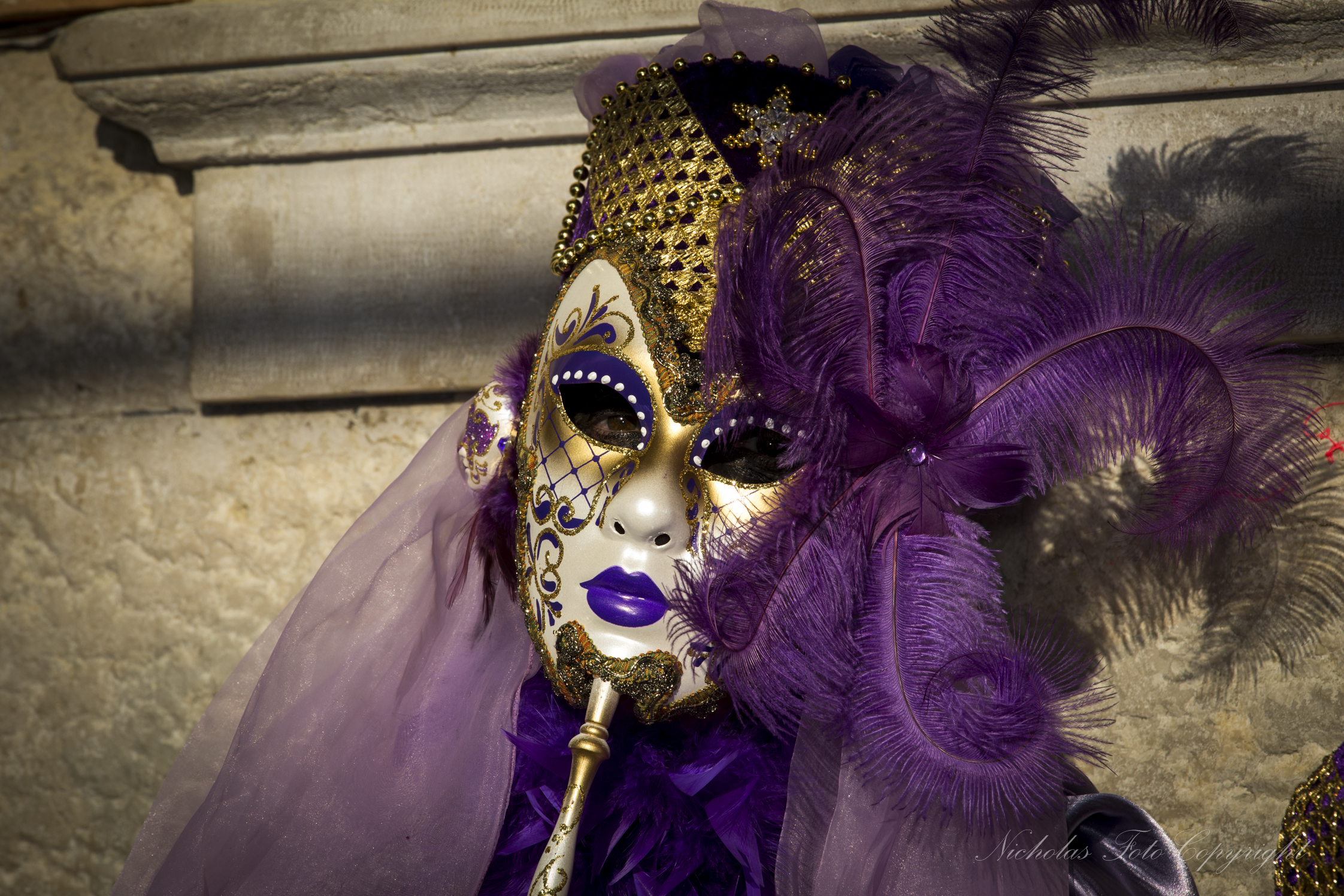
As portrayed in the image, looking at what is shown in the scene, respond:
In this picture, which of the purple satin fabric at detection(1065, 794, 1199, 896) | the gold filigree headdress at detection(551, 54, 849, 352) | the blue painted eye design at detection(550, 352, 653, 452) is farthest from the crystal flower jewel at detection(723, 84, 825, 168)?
the purple satin fabric at detection(1065, 794, 1199, 896)

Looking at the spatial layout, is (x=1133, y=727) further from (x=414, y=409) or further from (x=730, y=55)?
(x=414, y=409)

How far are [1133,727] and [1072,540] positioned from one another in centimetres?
23

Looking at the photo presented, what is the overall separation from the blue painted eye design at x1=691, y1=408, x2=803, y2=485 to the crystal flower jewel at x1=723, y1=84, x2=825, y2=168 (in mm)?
271

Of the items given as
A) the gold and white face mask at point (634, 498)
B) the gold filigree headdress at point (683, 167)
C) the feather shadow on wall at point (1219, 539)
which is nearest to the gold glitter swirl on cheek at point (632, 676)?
the gold and white face mask at point (634, 498)

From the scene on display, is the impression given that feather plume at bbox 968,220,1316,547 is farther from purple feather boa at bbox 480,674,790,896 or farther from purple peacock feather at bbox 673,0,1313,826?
purple feather boa at bbox 480,674,790,896

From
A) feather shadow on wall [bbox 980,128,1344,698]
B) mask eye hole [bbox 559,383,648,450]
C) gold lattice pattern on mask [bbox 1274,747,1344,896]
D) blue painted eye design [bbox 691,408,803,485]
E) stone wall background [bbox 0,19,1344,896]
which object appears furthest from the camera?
stone wall background [bbox 0,19,1344,896]

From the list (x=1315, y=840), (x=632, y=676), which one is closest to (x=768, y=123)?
(x=632, y=676)

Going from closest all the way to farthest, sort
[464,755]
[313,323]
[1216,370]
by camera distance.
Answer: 1. [1216,370]
2. [464,755]
3. [313,323]

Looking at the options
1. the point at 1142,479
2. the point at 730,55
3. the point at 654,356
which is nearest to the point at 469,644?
the point at 654,356

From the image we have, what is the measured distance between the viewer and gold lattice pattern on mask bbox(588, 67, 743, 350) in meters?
0.94

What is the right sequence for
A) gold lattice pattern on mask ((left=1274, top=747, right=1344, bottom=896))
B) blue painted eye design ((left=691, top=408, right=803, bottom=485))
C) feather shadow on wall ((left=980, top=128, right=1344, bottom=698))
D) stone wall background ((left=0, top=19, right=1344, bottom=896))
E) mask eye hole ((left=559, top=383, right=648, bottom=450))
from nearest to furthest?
gold lattice pattern on mask ((left=1274, top=747, right=1344, bottom=896)) → blue painted eye design ((left=691, top=408, right=803, bottom=485)) → mask eye hole ((left=559, top=383, right=648, bottom=450)) → feather shadow on wall ((left=980, top=128, right=1344, bottom=698)) → stone wall background ((left=0, top=19, right=1344, bottom=896))

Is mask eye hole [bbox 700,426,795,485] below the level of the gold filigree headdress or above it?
below

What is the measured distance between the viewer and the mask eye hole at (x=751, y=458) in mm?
925

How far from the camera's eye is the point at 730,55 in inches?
40.8
